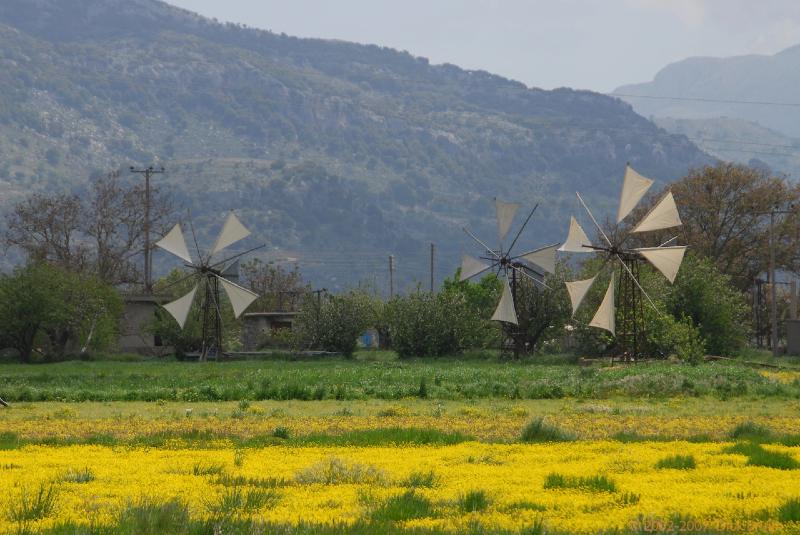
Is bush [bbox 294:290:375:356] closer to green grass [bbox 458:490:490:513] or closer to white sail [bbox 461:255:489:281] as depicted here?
white sail [bbox 461:255:489:281]

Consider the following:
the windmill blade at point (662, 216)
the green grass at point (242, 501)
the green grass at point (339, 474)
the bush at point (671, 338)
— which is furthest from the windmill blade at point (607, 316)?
the green grass at point (242, 501)

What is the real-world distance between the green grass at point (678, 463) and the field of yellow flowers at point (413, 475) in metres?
0.03

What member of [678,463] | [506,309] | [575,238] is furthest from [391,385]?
[506,309]

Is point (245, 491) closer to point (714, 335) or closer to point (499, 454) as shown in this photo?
point (499, 454)

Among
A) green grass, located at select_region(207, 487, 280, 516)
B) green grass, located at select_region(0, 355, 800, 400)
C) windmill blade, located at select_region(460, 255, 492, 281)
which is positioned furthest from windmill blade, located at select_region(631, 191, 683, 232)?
green grass, located at select_region(207, 487, 280, 516)

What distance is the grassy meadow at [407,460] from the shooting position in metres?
12.0

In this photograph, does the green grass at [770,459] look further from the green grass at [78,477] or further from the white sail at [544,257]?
the white sail at [544,257]

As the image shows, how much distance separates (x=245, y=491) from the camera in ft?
46.1

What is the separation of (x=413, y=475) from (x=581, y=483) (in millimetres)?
2261

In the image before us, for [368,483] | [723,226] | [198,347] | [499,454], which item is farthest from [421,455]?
[723,226]

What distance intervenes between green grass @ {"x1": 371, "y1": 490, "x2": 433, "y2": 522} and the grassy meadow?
0.03 metres

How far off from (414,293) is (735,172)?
1263 inches

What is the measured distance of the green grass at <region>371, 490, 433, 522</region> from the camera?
12.3 meters

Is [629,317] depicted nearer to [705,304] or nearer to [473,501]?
[705,304]
